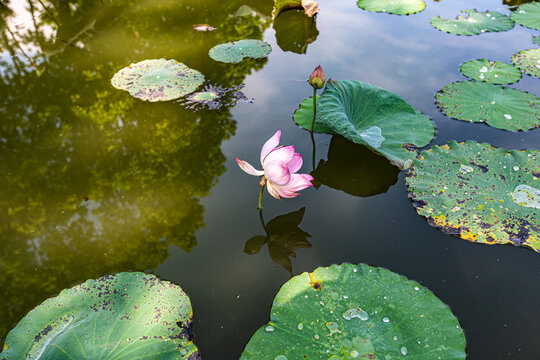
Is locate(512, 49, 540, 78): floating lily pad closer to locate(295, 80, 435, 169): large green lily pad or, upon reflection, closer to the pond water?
the pond water

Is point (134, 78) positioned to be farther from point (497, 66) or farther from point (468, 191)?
point (497, 66)

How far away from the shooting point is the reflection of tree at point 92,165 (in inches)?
67.7

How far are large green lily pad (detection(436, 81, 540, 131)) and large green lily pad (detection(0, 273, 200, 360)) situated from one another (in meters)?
2.26

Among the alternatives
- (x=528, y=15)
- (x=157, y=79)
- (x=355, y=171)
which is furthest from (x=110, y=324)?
(x=528, y=15)

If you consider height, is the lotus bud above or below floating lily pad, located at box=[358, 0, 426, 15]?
above

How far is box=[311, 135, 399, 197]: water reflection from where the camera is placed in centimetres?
204

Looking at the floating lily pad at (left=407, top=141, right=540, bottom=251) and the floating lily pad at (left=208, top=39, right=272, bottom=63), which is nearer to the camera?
the floating lily pad at (left=407, top=141, right=540, bottom=251)

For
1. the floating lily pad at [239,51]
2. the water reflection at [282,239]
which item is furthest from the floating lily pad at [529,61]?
the water reflection at [282,239]

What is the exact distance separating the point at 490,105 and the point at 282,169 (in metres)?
1.89

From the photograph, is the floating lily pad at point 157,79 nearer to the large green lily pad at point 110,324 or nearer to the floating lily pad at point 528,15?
the large green lily pad at point 110,324

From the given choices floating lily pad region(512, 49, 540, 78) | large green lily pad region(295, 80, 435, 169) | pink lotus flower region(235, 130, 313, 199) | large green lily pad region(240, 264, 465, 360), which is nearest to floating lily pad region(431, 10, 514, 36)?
floating lily pad region(512, 49, 540, 78)

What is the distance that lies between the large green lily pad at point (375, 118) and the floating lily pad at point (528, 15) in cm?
248

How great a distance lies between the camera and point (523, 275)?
157 centimetres

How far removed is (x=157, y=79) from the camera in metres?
2.94
